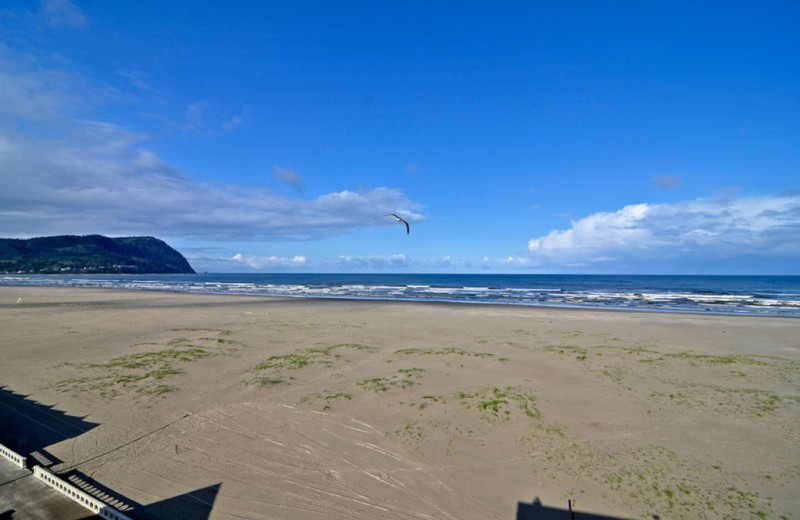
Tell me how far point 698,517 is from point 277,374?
1010cm

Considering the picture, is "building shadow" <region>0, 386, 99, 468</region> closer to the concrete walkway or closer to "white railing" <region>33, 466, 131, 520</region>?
the concrete walkway

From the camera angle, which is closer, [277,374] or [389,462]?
[389,462]

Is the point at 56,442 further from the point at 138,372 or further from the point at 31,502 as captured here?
the point at 138,372

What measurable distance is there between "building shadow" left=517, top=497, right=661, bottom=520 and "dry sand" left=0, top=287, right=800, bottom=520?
0.28 ft

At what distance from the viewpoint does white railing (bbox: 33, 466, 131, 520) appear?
4.02 meters

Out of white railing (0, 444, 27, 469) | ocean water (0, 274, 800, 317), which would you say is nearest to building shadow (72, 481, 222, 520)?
white railing (0, 444, 27, 469)

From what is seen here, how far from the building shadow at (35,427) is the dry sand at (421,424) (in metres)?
0.21

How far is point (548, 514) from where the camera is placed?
5125 mm

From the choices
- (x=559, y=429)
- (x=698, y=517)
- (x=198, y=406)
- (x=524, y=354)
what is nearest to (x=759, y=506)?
(x=698, y=517)

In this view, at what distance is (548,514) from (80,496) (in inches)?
235

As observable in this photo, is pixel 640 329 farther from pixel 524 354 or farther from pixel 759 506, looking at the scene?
pixel 759 506

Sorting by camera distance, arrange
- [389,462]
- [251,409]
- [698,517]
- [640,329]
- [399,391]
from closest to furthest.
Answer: [698,517], [389,462], [251,409], [399,391], [640,329]

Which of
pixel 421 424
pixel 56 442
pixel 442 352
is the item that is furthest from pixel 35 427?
pixel 442 352

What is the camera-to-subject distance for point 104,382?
10.2m
